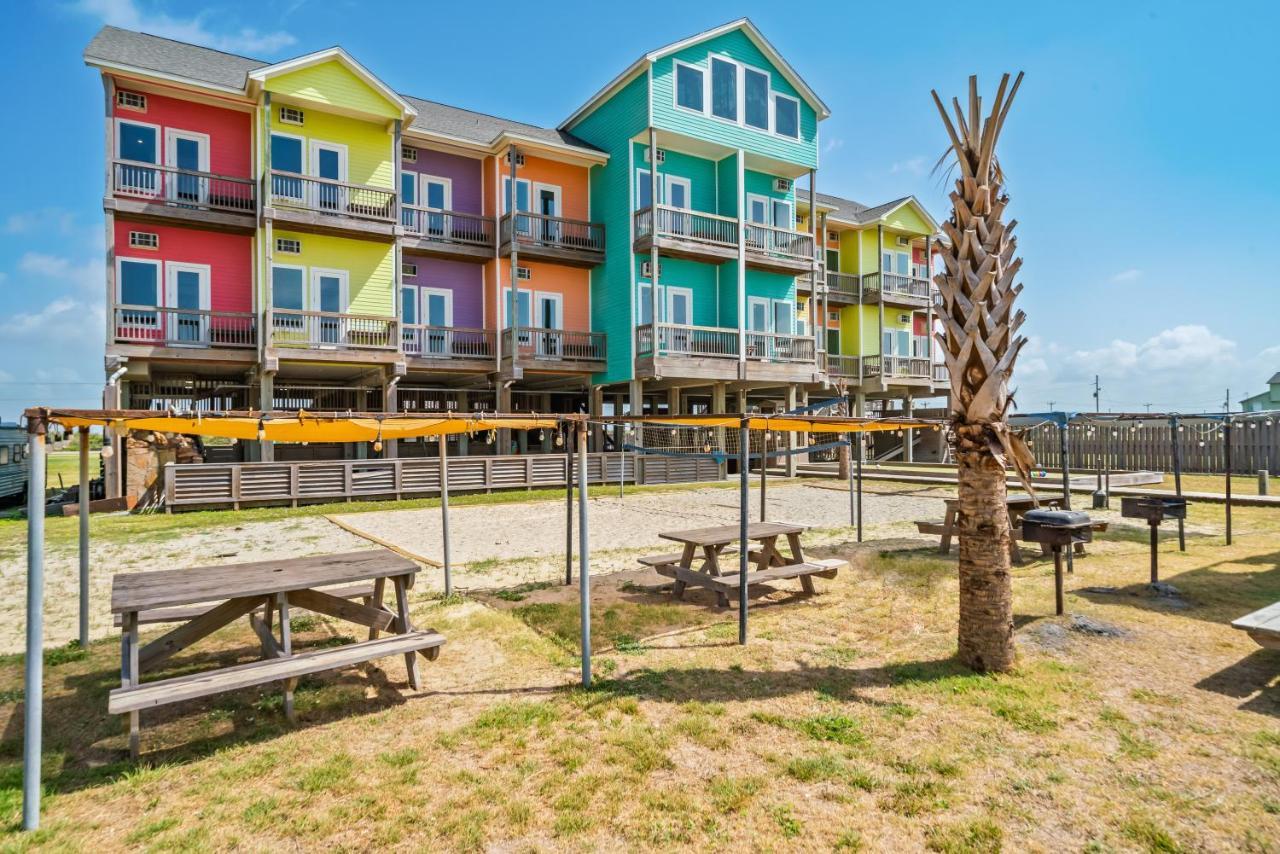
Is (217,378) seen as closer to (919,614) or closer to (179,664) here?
(179,664)

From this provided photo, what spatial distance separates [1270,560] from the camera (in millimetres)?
9539

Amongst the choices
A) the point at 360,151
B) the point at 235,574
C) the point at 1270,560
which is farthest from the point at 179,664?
the point at 360,151

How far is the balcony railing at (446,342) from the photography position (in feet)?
69.2

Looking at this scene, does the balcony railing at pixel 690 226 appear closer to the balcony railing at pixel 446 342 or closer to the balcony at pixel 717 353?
the balcony at pixel 717 353

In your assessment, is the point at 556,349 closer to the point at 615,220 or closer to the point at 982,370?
the point at 615,220

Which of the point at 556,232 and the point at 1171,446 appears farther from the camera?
the point at 1171,446

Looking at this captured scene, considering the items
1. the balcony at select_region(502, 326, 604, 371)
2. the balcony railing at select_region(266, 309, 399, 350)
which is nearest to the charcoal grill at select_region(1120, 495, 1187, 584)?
the balcony at select_region(502, 326, 604, 371)

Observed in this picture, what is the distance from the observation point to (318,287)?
19859mm

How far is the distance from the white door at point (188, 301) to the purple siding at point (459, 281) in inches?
230

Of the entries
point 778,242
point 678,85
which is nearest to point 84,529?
point 678,85

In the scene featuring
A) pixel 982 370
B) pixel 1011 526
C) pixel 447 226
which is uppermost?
pixel 447 226

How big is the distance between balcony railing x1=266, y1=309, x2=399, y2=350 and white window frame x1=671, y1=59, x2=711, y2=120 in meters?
11.9

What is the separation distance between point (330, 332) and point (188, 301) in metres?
3.72

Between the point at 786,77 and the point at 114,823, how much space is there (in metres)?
27.5
